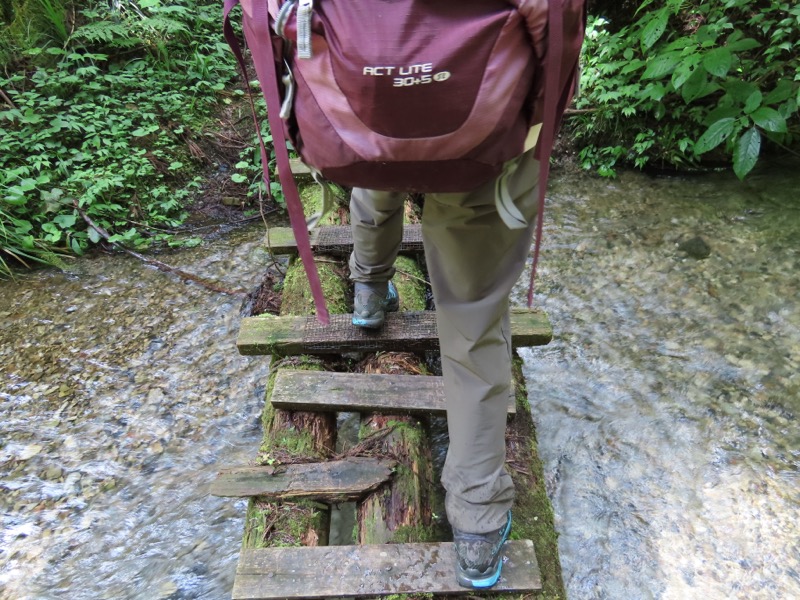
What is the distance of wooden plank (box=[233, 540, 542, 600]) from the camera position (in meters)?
1.47

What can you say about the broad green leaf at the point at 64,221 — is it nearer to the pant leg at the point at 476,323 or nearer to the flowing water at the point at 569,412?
the flowing water at the point at 569,412

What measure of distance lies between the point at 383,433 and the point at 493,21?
4.69ft

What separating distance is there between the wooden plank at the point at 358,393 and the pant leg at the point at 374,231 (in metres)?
0.42

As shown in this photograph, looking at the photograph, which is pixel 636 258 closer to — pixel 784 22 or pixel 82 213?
pixel 784 22

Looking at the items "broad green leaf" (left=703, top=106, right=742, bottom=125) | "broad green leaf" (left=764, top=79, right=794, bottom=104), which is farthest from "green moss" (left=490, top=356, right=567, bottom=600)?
"broad green leaf" (left=764, top=79, right=794, bottom=104)

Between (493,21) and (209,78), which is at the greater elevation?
(493,21)

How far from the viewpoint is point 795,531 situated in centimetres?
202

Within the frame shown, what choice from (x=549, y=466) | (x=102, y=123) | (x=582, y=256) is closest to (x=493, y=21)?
(x=549, y=466)

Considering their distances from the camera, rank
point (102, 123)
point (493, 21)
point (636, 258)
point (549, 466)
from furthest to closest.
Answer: point (102, 123) < point (636, 258) < point (549, 466) < point (493, 21)

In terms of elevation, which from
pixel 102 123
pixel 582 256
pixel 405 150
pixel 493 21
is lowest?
pixel 582 256

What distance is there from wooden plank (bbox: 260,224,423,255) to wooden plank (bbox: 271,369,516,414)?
3.02 feet

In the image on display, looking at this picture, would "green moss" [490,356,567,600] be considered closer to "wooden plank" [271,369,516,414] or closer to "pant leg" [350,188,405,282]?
"wooden plank" [271,369,516,414]

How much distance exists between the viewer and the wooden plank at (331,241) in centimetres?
284

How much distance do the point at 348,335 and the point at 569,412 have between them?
113 cm
